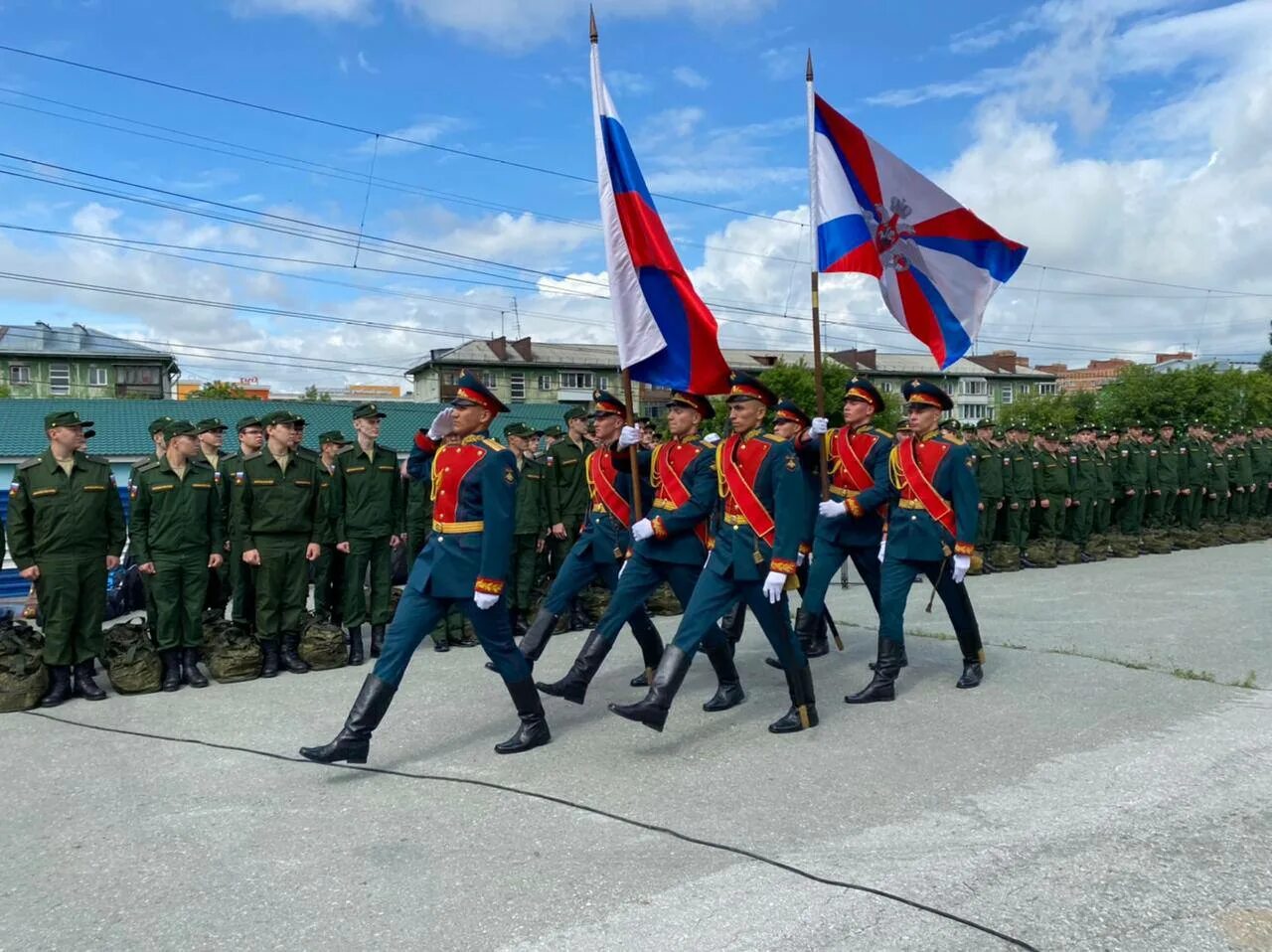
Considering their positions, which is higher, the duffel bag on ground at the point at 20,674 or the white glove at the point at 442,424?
the white glove at the point at 442,424

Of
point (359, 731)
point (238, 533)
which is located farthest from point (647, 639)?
point (238, 533)

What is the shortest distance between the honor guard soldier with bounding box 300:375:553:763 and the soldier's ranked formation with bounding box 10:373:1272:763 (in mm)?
12

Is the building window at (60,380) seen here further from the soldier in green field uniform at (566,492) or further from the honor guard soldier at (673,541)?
the honor guard soldier at (673,541)

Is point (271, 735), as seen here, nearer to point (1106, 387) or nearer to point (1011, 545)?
point (1011, 545)

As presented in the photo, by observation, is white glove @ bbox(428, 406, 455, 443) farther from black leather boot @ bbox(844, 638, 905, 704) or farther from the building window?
the building window

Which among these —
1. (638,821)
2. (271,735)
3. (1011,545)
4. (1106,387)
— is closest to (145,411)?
(1011,545)

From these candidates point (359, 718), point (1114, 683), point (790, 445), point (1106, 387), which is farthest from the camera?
point (1106, 387)

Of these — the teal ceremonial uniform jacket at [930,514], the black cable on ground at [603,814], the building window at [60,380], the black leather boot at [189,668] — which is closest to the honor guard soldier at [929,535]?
→ the teal ceremonial uniform jacket at [930,514]

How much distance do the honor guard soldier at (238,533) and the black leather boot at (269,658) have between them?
0.81 feet

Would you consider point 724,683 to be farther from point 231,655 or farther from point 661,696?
point 231,655

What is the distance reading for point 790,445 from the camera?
597 centimetres

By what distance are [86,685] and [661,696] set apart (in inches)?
160

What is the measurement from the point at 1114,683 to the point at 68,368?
73.4 m

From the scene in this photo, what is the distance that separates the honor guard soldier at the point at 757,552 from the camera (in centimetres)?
572
